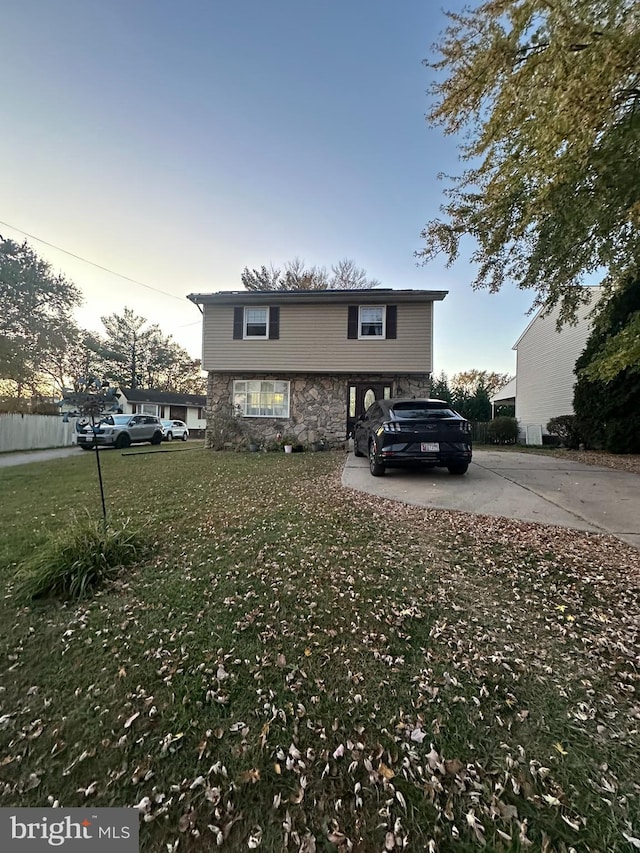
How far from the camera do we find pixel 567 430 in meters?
12.8

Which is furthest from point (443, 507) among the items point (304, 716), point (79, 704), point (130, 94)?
point (130, 94)

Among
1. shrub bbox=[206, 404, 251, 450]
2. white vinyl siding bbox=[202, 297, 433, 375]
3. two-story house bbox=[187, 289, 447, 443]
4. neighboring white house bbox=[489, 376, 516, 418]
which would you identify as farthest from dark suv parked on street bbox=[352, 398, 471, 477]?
neighboring white house bbox=[489, 376, 516, 418]

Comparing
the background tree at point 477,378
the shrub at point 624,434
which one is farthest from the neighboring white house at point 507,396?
the background tree at point 477,378

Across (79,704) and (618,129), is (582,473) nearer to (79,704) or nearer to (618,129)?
(618,129)

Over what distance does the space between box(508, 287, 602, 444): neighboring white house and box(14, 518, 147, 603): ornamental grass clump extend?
16.7 metres

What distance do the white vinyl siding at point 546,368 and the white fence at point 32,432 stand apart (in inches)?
907

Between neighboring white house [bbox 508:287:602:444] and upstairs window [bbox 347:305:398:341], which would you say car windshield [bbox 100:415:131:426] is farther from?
neighboring white house [bbox 508:287:602:444]

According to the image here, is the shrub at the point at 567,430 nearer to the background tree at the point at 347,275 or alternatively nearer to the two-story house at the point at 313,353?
the two-story house at the point at 313,353

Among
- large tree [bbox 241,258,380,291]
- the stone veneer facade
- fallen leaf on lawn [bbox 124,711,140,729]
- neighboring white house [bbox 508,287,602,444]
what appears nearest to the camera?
fallen leaf on lawn [bbox 124,711,140,729]

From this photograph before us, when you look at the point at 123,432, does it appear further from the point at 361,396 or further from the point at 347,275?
the point at 347,275

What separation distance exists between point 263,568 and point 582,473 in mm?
7372

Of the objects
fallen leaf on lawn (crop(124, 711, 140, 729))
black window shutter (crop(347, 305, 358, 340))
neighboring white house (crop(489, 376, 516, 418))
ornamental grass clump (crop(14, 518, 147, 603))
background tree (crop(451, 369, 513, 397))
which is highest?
background tree (crop(451, 369, 513, 397))

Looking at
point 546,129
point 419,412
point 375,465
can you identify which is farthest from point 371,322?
point 546,129

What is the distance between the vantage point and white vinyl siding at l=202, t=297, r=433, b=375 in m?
11.0
